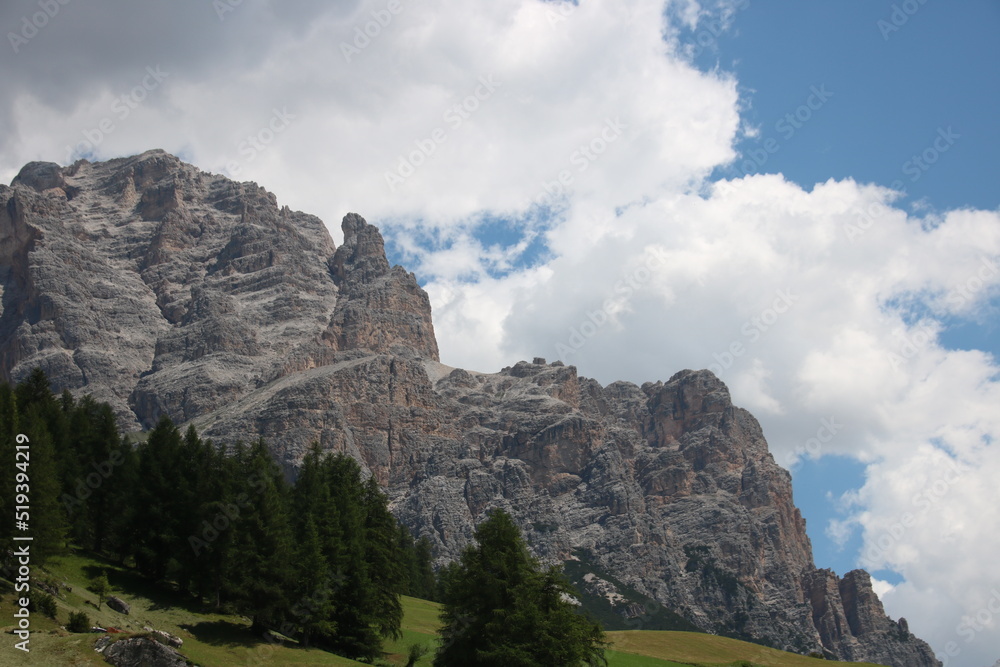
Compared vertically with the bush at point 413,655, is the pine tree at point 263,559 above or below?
above

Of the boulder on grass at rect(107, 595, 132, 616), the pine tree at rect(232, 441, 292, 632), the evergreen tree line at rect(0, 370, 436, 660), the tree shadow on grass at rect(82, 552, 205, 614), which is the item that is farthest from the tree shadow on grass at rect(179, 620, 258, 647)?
the boulder on grass at rect(107, 595, 132, 616)

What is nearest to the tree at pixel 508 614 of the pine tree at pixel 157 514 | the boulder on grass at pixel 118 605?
the boulder on grass at pixel 118 605

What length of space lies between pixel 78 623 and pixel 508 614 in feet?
68.9

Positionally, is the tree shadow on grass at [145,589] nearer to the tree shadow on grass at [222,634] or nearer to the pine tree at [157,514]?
the pine tree at [157,514]

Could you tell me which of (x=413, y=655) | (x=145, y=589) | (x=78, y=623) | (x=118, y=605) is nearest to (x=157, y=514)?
(x=145, y=589)

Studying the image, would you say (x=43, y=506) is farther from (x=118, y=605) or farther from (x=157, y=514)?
(x=157, y=514)

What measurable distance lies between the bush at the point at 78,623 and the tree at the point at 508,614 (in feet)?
60.7

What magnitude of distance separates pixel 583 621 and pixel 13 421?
3383 cm

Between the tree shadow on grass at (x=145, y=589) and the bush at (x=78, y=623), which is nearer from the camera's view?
the bush at (x=78, y=623)

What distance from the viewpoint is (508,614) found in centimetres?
5141

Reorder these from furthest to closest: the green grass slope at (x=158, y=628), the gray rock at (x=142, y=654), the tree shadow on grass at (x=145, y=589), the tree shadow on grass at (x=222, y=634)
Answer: the tree shadow on grass at (x=145, y=589) → the tree shadow on grass at (x=222, y=634) → the gray rock at (x=142, y=654) → the green grass slope at (x=158, y=628)

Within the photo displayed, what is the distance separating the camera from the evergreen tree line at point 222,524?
181ft

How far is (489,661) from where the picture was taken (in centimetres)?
5091

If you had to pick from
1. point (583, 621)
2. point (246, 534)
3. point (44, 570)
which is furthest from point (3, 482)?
point (583, 621)
